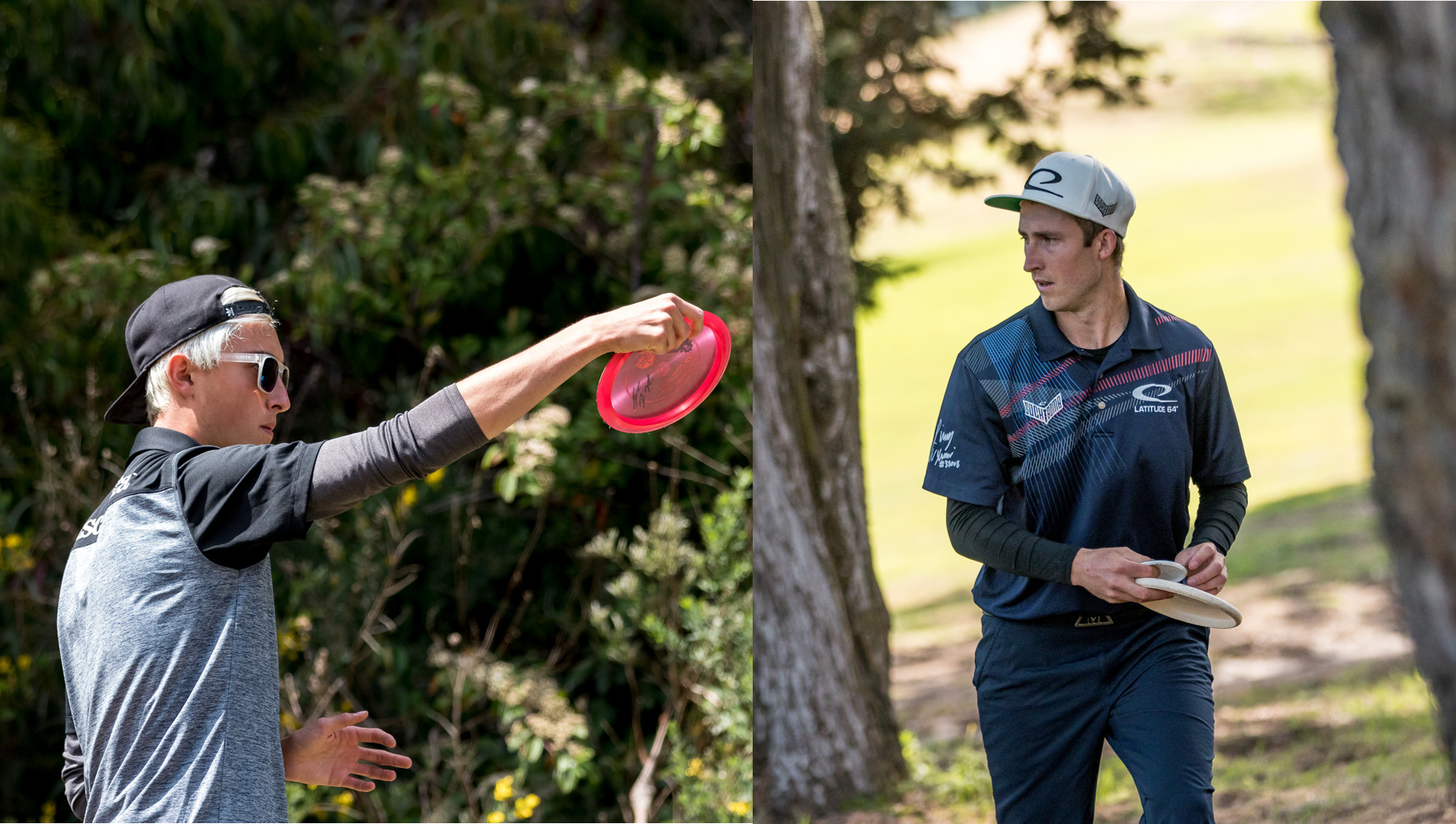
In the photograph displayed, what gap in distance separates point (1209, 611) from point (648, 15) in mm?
5188

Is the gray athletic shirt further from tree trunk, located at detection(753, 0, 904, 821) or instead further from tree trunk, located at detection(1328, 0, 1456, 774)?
tree trunk, located at detection(753, 0, 904, 821)

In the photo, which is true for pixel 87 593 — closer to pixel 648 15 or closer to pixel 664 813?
pixel 664 813

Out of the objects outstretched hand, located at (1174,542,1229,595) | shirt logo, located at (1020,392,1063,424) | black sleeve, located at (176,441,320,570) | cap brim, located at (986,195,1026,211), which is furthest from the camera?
cap brim, located at (986,195,1026,211)

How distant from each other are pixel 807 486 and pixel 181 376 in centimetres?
259

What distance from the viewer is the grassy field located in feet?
48.0

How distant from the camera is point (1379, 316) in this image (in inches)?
69.6

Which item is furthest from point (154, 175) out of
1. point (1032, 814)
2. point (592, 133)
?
point (1032, 814)

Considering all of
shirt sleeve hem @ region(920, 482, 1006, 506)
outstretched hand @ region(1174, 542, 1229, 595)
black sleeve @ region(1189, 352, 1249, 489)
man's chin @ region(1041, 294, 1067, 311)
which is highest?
man's chin @ region(1041, 294, 1067, 311)

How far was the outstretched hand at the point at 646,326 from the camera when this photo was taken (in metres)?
2.24

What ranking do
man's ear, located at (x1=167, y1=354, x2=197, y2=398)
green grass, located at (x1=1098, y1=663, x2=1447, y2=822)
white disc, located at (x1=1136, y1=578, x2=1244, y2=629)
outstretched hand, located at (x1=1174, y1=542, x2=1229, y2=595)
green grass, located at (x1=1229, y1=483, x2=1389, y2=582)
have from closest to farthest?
man's ear, located at (x1=167, y1=354, x2=197, y2=398) → white disc, located at (x1=1136, y1=578, x2=1244, y2=629) → outstretched hand, located at (x1=1174, y1=542, x2=1229, y2=595) → green grass, located at (x1=1098, y1=663, x2=1447, y2=822) → green grass, located at (x1=1229, y1=483, x2=1389, y2=582)

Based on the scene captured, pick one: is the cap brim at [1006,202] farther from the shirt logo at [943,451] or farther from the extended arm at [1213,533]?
the extended arm at [1213,533]

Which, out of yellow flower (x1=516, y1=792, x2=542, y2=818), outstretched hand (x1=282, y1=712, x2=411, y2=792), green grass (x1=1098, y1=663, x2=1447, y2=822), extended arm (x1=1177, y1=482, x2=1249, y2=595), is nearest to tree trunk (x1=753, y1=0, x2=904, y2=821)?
yellow flower (x1=516, y1=792, x2=542, y2=818)

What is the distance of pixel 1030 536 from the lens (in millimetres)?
2846

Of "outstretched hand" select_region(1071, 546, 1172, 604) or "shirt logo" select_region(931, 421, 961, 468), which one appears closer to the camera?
"outstretched hand" select_region(1071, 546, 1172, 604)
